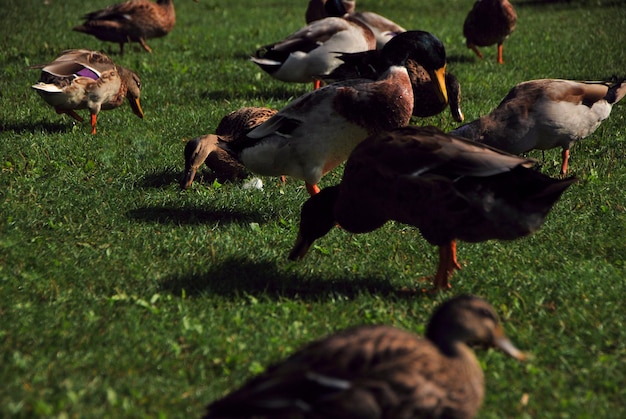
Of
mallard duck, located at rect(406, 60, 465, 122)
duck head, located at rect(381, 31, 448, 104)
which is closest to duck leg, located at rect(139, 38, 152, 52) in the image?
mallard duck, located at rect(406, 60, 465, 122)

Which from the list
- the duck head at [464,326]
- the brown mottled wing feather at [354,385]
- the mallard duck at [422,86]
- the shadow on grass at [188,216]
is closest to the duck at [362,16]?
the mallard duck at [422,86]

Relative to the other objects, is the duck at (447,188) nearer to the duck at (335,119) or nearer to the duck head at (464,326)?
the duck at (335,119)

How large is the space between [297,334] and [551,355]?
143cm

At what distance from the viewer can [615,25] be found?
628 inches

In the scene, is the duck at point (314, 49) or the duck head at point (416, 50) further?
the duck at point (314, 49)

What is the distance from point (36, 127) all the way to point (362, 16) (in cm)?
506

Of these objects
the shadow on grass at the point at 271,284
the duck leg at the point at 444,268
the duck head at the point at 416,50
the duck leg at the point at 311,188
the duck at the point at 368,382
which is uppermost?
the duck head at the point at 416,50

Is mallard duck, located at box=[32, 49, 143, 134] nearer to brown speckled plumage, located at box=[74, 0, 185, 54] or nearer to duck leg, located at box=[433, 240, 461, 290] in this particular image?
brown speckled plumage, located at box=[74, 0, 185, 54]

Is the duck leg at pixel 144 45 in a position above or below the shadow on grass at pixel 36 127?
below

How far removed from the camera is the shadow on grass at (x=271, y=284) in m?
5.41

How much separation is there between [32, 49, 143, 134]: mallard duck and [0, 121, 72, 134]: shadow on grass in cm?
17

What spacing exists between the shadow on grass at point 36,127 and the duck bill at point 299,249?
423 cm

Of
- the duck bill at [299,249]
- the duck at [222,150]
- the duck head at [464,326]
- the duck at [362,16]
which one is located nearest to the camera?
the duck head at [464,326]

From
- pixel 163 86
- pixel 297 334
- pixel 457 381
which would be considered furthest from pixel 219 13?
pixel 457 381
